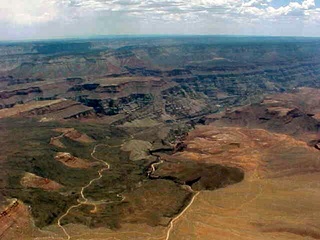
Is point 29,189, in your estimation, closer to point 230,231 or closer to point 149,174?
point 149,174

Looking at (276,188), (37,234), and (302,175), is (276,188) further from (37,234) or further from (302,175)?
(37,234)

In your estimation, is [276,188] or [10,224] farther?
[276,188]

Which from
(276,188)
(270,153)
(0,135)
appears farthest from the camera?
(0,135)

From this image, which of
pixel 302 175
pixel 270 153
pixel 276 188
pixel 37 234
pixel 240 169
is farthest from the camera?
pixel 270 153

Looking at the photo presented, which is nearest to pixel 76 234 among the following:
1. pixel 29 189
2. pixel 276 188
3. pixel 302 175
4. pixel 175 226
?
pixel 175 226

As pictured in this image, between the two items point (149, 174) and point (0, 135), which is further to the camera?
point (0, 135)

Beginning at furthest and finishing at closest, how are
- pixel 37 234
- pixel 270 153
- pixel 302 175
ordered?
pixel 270 153, pixel 302 175, pixel 37 234

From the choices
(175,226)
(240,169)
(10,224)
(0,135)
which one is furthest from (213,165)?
(0,135)

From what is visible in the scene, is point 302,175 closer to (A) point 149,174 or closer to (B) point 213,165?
(B) point 213,165

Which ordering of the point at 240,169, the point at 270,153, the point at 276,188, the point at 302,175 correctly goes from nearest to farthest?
the point at 276,188 < the point at 302,175 < the point at 240,169 < the point at 270,153
